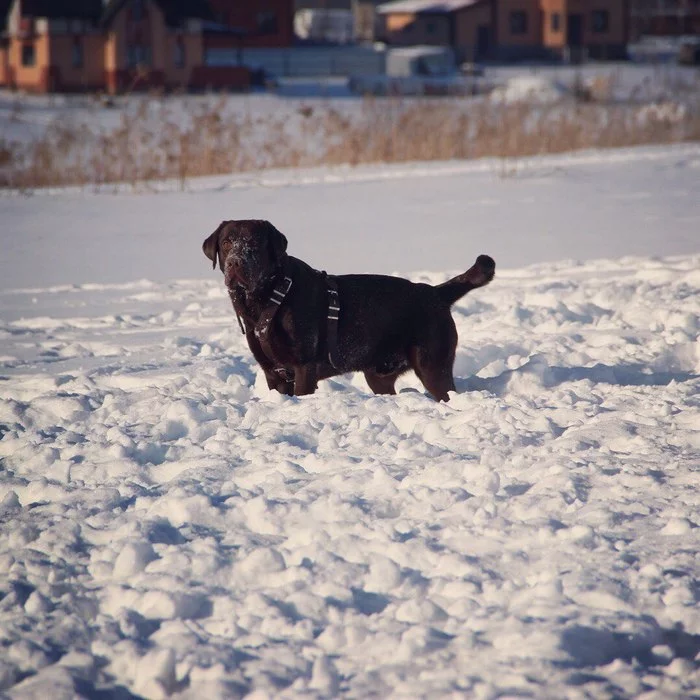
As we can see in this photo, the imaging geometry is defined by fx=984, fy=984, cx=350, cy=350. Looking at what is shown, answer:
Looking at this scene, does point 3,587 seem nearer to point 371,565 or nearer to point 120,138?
point 371,565

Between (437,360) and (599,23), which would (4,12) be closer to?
(599,23)

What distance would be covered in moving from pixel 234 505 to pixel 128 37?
38677 mm

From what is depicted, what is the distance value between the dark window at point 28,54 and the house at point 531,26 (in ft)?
82.1

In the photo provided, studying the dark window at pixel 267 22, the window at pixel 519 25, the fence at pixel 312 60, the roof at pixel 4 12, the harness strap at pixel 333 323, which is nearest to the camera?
the harness strap at pixel 333 323

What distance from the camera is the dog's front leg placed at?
16.3ft

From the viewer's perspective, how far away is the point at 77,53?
127 feet

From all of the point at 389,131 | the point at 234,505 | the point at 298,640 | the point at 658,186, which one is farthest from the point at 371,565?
the point at 389,131

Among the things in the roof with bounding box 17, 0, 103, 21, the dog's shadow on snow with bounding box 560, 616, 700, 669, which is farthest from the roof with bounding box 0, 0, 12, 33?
the dog's shadow on snow with bounding box 560, 616, 700, 669

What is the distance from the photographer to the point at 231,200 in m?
12.6

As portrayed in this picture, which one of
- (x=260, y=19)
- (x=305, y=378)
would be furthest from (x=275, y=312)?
(x=260, y=19)

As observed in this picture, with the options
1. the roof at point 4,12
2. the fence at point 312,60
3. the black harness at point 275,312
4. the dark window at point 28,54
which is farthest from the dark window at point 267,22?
the black harness at point 275,312

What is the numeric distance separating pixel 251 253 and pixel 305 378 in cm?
71

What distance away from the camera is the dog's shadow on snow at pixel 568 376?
18.2ft

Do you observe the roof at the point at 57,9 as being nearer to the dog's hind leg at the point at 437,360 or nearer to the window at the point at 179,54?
the window at the point at 179,54
